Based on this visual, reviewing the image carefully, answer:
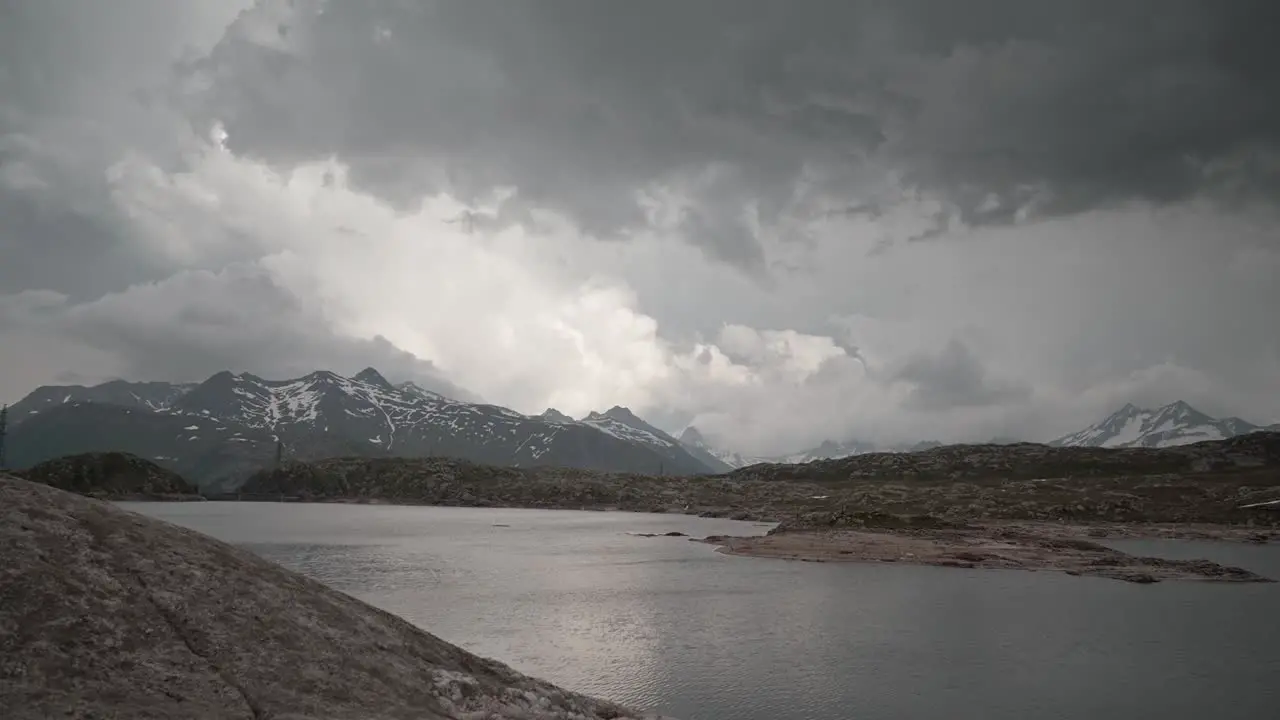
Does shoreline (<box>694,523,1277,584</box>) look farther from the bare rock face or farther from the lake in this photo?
the bare rock face

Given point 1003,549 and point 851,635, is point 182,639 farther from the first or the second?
point 1003,549

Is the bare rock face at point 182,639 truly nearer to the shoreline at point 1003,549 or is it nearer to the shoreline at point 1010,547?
the shoreline at point 1003,549

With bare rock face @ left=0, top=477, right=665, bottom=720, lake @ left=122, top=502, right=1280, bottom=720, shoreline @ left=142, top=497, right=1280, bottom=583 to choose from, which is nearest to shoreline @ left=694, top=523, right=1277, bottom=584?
shoreline @ left=142, top=497, right=1280, bottom=583

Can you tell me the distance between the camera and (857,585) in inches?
2525

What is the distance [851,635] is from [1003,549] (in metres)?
59.1

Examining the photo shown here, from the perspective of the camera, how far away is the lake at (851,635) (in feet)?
99.1

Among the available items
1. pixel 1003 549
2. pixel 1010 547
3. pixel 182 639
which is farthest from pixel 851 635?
pixel 1010 547

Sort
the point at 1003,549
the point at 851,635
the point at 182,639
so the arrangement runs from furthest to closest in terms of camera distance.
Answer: the point at 1003,549 → the point at 851,635 → the point at 182,639

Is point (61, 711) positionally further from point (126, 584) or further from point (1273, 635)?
point (1273, 635)

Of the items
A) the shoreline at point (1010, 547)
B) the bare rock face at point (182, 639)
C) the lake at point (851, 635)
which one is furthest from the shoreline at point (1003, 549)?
the bare rock face at point (182, 639)

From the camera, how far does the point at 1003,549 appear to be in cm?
9094

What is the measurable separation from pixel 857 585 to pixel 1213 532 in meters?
105

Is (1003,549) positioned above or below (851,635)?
above

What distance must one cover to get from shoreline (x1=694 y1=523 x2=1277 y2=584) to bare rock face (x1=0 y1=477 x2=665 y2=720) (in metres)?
72.2
